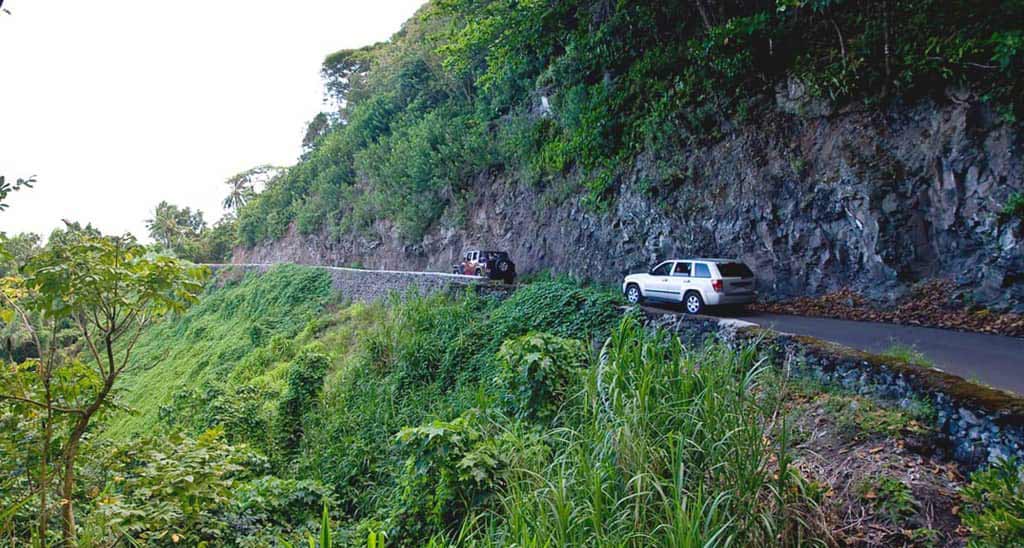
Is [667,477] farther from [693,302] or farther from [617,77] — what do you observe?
[617,77]

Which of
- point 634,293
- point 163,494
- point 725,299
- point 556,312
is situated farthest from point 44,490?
point 634,293

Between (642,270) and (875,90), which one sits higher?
(875,90)

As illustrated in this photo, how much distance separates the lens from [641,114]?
15.6 m

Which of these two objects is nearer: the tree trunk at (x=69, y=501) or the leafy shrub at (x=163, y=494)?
the tree trunk at (x=69, y=501)

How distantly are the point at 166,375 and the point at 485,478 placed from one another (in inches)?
961

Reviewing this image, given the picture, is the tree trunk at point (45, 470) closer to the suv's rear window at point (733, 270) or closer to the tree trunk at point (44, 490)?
the tree trunk at point (44, 490)

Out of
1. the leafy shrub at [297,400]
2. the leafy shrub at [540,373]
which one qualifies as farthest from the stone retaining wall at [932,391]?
the leafy shrub at [297,400]

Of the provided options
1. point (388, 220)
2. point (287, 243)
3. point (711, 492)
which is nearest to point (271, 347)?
point (388, 220)

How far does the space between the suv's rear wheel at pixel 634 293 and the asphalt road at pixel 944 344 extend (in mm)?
2859

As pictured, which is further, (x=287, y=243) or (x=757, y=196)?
(x=287, y=243)

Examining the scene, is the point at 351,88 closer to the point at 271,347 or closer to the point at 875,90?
the point at 271,347

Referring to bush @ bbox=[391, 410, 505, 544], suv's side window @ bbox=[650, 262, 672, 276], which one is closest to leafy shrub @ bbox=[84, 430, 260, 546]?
bush @ bbox=[391, 410, 505, 544]

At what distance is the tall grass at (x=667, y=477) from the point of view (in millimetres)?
3254

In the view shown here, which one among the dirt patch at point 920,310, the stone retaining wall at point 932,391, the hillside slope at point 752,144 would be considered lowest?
the stone retaining wall at point 932,391
